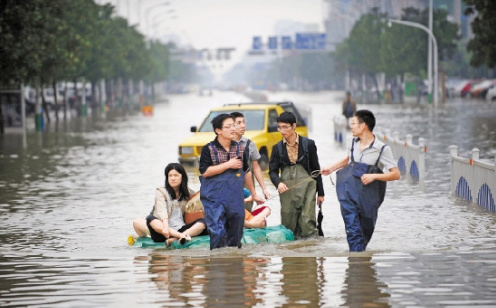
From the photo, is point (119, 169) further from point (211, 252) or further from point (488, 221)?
point (211, 252)

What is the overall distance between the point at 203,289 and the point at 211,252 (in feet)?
7.65

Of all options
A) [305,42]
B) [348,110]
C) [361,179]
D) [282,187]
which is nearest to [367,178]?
[361,179]

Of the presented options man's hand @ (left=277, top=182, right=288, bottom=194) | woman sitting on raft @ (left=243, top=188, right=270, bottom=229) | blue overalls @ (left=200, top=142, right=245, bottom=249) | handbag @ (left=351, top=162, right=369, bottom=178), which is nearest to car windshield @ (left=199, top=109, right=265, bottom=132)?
woman sitting on raft @ (left=243, top=188, right=270, bottom=229)

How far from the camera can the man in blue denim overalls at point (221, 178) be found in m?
12.3

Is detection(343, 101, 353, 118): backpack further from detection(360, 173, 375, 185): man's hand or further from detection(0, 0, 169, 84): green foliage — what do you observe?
detection(360, 173, 375, 185): man's hand

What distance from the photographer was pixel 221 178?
1238 cm

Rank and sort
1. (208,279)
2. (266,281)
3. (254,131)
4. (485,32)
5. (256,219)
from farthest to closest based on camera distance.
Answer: (485,32), (254,131), (256,219), (208,279), (266,281)

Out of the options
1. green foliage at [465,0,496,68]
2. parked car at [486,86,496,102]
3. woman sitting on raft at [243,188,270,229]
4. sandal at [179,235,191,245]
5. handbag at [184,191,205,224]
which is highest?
green foliage at [465,0,496,68]

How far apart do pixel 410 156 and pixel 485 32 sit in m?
26.2

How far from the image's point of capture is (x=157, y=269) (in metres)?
11.7

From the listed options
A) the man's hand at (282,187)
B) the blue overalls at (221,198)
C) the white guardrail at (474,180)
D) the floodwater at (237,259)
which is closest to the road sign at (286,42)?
the floodwater at (237,259)

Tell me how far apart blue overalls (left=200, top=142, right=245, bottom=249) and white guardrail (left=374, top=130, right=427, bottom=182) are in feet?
35.0

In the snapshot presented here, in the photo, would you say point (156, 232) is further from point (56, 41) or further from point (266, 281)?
point (56, 41)

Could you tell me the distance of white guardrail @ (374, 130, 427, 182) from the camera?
23141 mm
